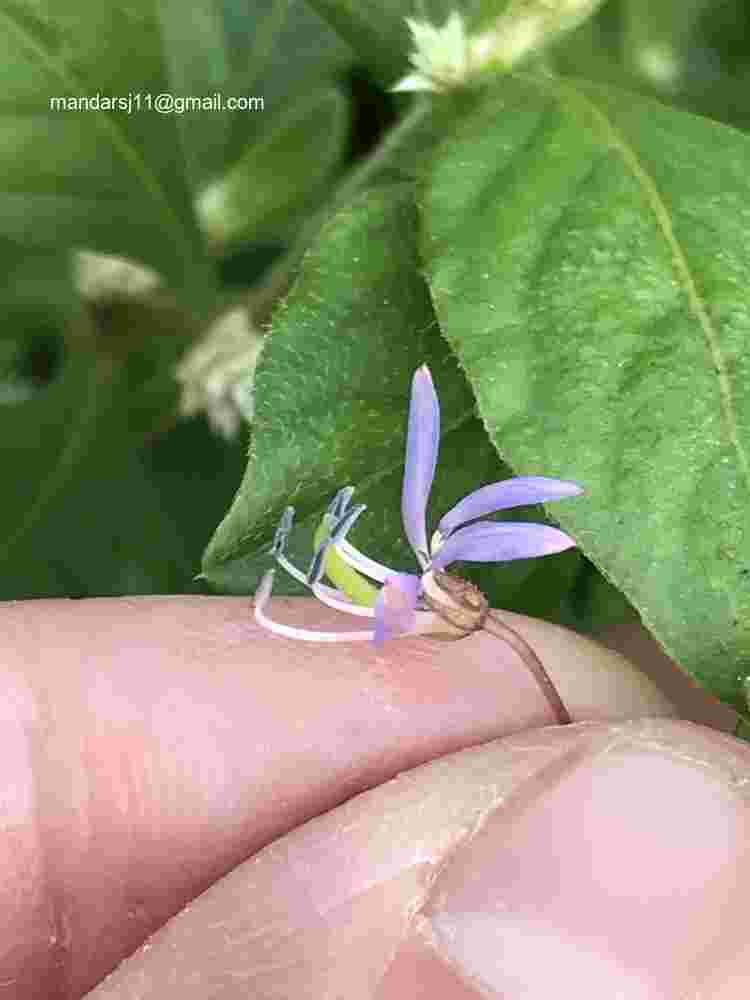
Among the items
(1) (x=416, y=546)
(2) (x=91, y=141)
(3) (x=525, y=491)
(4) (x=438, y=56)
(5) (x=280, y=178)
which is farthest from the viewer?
(5) (x=280, y=178)

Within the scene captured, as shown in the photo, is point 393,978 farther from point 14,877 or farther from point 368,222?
point 368,222

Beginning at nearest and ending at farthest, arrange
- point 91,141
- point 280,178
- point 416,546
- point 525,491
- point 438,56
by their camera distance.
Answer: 1. point 525,491
2. point 416,546
3. point 438,56
4. point 91,141
5. point 280,178

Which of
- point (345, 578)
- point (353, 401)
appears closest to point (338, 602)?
point (345, 578)

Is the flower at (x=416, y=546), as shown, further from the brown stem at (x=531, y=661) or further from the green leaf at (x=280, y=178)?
the green leaf at (x=280, y=178)

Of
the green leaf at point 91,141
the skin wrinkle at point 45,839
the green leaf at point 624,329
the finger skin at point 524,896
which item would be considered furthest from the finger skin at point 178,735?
the green leaf at point 91,141

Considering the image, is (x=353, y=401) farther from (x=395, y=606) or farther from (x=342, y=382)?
(x=395, y=606)

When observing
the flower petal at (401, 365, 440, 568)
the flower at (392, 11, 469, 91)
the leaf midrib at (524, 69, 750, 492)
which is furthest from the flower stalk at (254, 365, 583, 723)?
the flower at (392, 11, 469, 91)

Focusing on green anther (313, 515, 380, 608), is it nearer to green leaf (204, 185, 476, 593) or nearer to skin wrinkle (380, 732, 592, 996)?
green leaf (204, 185, 476, 593)
